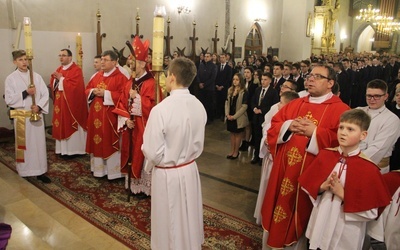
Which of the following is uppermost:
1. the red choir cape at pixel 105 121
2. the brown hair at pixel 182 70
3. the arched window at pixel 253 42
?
the arched window at pixel 253 42

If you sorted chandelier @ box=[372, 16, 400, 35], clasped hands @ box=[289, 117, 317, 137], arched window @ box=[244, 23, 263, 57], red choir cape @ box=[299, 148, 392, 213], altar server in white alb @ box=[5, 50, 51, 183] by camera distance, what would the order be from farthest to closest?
1. chandelier @ box=[372, 16, 400, 35]
2. arched window @ box=[244, 23, 263, 57]
3. altar server in white alb @ box=[5, 50, 51, 183]
4. clasped hands @ box=[289, 117, 317, 137]
5. red choir cape @ box=[299, 148, 392, 213]

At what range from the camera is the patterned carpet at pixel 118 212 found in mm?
3771

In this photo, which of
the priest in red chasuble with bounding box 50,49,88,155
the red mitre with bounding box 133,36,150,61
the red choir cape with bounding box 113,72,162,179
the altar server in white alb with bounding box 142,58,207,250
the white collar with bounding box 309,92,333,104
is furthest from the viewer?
the priest in red chasuble with bounding box 50,49,88,155

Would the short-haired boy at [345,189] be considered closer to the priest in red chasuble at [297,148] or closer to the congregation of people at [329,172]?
the congregation of people at [329,172]

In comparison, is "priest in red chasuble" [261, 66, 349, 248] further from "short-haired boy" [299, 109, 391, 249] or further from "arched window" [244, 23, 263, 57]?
"arched window" [244, 23, 263, 57]

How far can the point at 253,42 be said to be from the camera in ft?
52.0

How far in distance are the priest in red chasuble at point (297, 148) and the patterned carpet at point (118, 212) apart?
74cm

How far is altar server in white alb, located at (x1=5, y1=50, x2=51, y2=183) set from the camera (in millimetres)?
4910

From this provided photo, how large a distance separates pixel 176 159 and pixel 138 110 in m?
1.88

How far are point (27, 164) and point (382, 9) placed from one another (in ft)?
95.2

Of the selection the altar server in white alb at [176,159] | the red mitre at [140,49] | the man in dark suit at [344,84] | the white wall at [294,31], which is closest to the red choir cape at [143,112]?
the red mitre at [140,49]

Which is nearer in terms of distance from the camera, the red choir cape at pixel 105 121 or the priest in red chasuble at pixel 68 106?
the red choir cape at pixel 105 121

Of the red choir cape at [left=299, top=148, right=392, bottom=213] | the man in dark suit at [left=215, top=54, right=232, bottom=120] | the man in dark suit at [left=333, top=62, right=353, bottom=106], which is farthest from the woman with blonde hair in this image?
the man in dark suit at [left=333, top=62, right=353, bottom=106]

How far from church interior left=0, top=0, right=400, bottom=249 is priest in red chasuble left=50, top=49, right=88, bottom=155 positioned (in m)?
0.90
